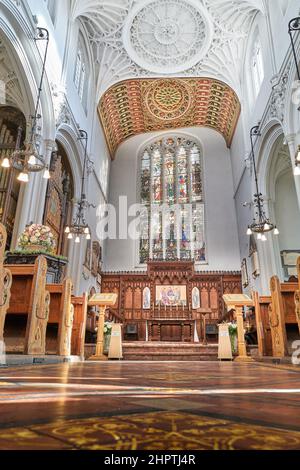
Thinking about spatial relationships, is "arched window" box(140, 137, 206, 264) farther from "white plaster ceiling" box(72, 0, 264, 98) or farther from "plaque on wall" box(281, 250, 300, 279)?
"white plaster ceiling" box(72, 0, 264, 98)

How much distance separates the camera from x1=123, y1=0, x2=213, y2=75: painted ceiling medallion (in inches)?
502

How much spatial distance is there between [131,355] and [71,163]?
7.22 metres

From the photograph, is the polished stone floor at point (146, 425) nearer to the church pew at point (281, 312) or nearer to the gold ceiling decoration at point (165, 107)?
the church pew at point (281, 312)

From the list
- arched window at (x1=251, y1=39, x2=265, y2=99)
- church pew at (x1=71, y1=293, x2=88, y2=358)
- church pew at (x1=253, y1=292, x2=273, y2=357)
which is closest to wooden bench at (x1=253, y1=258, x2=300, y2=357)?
church pew at (x1=253, y1=292, x2=273, y2=357)

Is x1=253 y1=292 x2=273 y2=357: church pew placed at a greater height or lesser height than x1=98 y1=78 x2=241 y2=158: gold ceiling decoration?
Answer: lesser

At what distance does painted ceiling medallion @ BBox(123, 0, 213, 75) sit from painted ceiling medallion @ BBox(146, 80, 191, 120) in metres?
0.98

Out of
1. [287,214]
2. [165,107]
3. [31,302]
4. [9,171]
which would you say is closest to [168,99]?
[165,107]

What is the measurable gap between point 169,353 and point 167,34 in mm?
12492

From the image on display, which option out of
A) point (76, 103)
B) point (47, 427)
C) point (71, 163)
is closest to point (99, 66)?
point (76, 103)

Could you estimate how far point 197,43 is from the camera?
13820 mm

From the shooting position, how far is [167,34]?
13.6 metres

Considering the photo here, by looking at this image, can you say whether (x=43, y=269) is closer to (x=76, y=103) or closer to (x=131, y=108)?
(x=76, y=103)

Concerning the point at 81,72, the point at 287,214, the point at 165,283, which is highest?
the point at 81,72

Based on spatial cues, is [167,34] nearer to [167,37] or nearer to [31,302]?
[167,37]
